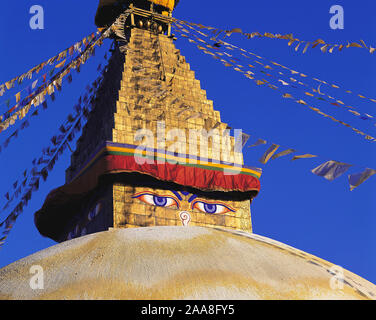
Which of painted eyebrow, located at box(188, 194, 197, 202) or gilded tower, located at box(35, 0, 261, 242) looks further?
painted eyebrow, located at box(188, 194, 197, 202)

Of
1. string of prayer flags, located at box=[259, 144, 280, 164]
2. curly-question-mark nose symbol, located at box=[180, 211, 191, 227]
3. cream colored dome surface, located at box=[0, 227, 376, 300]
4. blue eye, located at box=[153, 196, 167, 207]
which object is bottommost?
cream colored dome surface, located at box=[0, 227, 376, 300]

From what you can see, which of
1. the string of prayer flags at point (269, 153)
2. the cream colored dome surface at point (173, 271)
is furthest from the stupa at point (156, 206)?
the string of prayer flags at point (269, 153)

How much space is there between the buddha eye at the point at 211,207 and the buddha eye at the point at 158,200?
46 centimetres

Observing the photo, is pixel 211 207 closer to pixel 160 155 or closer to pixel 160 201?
pixel 160 201

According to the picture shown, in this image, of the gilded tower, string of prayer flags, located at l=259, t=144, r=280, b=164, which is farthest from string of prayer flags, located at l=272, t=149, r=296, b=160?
the gilded tower

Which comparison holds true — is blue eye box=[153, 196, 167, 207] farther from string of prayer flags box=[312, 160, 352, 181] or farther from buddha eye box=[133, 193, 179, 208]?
string of prayer flags box=[312, 160, 352, 181]

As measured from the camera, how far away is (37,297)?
227 inches

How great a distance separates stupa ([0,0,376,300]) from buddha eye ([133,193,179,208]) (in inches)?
0.8

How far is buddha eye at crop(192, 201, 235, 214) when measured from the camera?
11.6 meters

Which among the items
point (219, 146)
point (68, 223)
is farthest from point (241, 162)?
point (68, 223)

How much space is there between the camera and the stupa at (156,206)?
593 cm

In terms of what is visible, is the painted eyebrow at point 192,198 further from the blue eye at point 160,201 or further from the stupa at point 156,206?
the blue eye at point 160,201

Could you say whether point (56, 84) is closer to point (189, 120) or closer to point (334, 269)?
point (189, 120)

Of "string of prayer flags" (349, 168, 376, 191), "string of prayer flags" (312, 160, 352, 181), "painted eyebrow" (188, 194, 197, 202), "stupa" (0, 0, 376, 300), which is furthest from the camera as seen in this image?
"painted eyebrow" (188, 194, 197, 202)
